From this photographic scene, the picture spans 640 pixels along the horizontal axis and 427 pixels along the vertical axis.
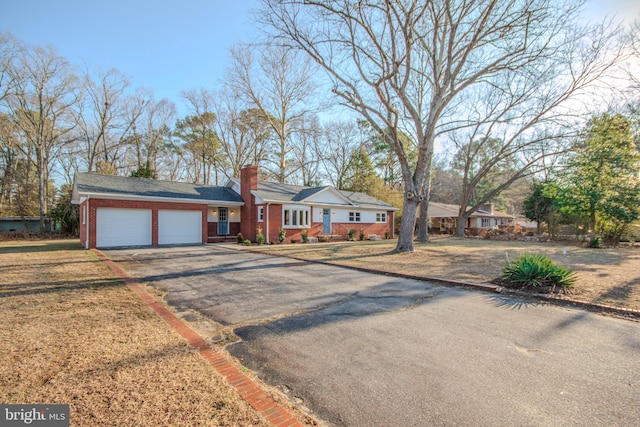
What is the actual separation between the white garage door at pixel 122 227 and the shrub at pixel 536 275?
1628 cm

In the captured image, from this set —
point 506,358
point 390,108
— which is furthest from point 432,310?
point 390,108

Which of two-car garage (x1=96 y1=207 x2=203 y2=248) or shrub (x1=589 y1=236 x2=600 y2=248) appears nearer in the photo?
two-car garage (x1=96 y1=207 x2=203 y2=248)

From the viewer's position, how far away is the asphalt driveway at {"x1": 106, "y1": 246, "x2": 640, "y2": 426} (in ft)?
8.57

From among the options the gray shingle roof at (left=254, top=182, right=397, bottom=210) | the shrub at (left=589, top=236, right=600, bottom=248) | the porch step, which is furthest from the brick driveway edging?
the shrub at (left=589, top=236, right=600, bottom=248)

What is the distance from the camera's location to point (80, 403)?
2461 mm

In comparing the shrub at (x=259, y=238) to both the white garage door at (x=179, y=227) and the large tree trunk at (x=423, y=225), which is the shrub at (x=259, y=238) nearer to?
the white garage door at (x=179, y=227)

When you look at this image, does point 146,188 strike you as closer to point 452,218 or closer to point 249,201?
point 249,201

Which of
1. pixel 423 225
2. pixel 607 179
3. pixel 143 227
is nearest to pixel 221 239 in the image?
pixel 143 227

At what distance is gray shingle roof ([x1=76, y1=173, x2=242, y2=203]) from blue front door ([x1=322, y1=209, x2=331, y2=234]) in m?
5.96

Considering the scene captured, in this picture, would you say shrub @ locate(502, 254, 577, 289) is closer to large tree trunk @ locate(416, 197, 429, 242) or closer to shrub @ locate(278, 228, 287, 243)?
shrub @ locate(278, 228, 287, 243)

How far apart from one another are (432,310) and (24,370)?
5.30m

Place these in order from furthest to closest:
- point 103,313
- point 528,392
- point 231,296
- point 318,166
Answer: point 318,166 → point 231,296 → point 103,313 → point 528,392

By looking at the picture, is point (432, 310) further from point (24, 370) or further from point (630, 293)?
point (24, 370)

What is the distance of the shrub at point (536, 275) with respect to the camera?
661 cm
